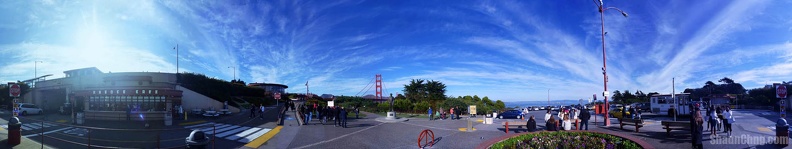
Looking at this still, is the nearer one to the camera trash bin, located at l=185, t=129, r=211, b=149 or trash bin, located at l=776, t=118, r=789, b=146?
trash bin, located at l=185, t=129, r=211, b=149

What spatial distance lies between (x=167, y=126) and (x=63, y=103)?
160 inches

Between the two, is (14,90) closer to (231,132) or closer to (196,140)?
(231,132)

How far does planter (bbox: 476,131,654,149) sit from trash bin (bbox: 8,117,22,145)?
588 inches

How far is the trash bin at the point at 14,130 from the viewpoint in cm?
1061

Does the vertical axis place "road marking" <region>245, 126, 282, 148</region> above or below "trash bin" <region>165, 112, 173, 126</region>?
below

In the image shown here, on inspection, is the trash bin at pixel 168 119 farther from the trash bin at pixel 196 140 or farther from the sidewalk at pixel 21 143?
the trash bin at pixel 196 140

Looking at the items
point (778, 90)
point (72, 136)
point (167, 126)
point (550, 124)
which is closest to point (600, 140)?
point (550, 124)

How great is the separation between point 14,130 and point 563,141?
18.6 m

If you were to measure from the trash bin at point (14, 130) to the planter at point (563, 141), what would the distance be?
49.0 feet

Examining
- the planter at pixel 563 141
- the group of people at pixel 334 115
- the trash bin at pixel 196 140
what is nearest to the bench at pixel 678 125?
the planter at pixel 563 141

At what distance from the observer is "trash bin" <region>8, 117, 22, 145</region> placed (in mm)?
10609

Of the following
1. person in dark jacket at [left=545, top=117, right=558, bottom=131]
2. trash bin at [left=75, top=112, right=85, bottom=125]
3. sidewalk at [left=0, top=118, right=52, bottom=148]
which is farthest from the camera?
person in dark jacket at [left=545, top=117, right=558, bottom=131]

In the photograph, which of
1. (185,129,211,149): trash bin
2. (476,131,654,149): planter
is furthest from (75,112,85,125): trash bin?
(476,131,654,149): planter

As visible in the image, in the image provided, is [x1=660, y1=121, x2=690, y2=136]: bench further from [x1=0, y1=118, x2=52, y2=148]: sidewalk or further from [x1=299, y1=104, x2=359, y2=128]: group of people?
[x1=0, y1=118, x2=52, y2=148]: sidewalk
